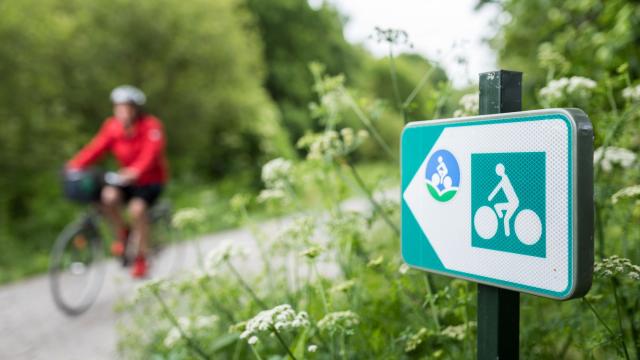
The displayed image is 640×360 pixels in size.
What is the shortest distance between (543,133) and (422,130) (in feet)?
1.41

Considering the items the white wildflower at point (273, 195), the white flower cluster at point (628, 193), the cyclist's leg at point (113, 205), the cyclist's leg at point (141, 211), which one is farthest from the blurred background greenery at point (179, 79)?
the cyclist's leg at point (113, 205)

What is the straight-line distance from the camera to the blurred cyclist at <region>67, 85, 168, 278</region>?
523 centimetres

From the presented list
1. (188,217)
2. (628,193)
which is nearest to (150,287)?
(188,217)

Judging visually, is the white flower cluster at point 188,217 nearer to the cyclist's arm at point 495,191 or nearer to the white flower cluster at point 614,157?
the white flower cluster at point 614,157

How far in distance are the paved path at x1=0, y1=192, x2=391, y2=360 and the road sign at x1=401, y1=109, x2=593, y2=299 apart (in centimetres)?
202

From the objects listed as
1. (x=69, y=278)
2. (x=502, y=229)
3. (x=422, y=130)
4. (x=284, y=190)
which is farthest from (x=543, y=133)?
(x=69, y=278)

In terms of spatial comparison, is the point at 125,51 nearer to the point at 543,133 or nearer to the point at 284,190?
the point at 284,190

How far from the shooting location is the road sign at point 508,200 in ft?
3.93

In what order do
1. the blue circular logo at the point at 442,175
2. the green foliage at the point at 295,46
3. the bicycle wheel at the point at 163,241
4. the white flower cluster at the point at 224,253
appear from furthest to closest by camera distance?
the green foliage at the point at 295,46 < the bicycle wheel at the point at 163,241 < the white flower cluster at the point at 224,253 < the blue circular logo at the point at 442,175

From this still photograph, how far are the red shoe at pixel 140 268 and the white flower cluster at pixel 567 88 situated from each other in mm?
4126

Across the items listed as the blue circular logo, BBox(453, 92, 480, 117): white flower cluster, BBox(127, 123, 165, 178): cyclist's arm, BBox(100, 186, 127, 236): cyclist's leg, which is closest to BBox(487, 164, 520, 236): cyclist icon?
the blue circular logo

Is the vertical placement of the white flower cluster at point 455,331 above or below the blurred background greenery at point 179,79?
below

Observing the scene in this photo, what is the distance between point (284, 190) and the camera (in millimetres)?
3160

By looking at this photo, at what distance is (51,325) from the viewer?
4.66m
